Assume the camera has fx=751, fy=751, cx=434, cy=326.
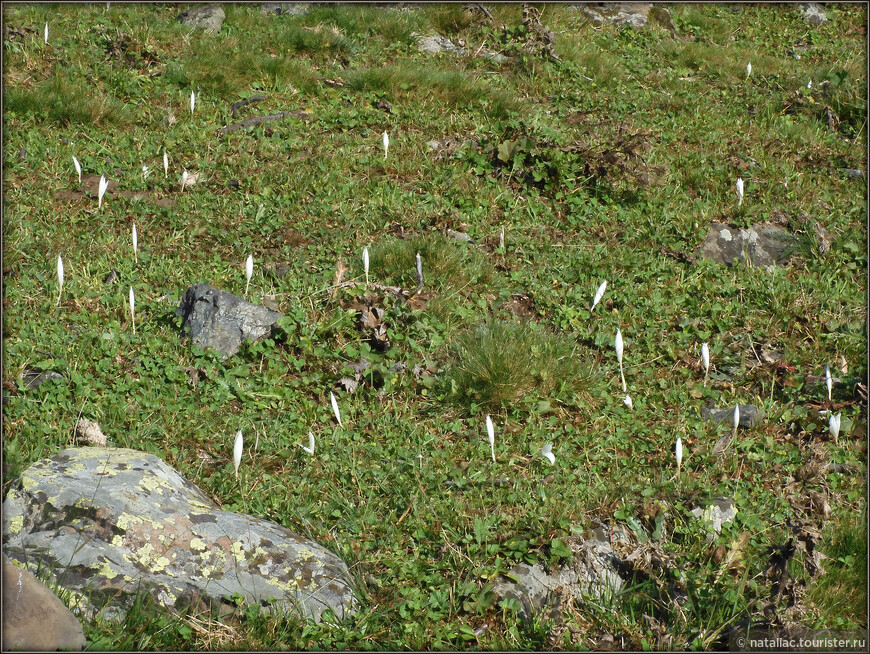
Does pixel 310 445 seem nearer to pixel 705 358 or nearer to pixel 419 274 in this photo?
pixel 419 274

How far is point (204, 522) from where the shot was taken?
4043 mm

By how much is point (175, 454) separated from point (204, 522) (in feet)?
3.23

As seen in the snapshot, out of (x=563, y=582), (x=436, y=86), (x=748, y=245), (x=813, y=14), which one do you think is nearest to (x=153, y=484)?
(x=563, y=582)

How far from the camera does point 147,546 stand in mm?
3781

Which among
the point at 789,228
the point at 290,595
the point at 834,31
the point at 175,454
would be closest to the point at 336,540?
the point at 290,595

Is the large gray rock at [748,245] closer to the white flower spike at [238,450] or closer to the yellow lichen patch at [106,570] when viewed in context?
the white flower spike at [238,450]

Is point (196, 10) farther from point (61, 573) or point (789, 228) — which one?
point (61, 573)

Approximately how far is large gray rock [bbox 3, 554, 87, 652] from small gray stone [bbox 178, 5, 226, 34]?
30.0 ft

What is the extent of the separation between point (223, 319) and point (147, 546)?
2422mm

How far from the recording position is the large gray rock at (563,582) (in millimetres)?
4059

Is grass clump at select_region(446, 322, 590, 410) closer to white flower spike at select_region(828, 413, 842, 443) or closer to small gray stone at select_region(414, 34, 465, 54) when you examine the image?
white flower spike at select_region(828, 413, 842, 443)

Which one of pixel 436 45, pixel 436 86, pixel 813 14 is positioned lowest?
pixel 436 86

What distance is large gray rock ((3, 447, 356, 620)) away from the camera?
3.58 meters

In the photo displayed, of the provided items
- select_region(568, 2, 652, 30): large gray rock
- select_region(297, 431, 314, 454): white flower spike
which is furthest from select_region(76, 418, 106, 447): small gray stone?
select_region(568, 2, 652, 30): large gray rock
